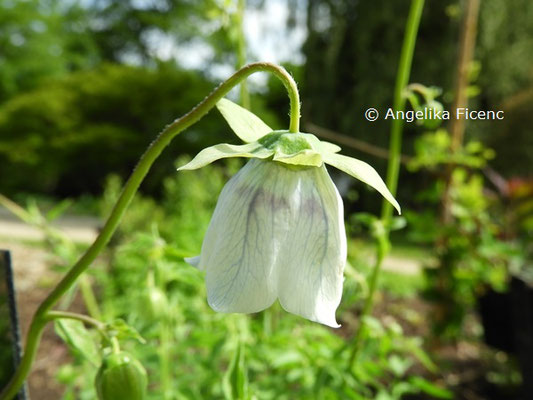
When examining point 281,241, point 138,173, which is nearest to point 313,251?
point 281,241

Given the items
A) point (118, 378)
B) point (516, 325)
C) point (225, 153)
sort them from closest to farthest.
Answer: point (225, 153) → point (118, 378) → point (516, 325)

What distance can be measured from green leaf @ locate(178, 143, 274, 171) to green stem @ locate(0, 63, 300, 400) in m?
0.03

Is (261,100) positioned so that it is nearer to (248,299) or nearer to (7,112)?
(7,112)

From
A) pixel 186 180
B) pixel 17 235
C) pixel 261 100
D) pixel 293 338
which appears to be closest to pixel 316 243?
pixel 293 338

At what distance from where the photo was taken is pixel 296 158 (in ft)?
1.37

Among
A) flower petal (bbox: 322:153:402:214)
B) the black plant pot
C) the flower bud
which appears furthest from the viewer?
the black plant pot

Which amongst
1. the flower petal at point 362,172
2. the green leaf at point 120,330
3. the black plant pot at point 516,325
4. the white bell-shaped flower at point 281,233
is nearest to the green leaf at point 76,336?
the green leaf at point 120,330

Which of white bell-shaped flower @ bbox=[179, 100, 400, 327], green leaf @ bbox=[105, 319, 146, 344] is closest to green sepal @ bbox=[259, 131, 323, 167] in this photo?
white bell-shaped flower @ bbox=[179, 100, 400, 327]

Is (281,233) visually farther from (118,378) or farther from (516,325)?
(516,325)

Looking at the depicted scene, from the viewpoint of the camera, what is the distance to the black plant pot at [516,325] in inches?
74.9

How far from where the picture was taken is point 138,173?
0.48m

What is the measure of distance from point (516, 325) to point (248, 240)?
6.02 feet

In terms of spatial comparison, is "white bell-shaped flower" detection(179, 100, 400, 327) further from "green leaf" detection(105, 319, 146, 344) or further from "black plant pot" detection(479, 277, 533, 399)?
"black plant pot" detection(479, 277, 533, 399)

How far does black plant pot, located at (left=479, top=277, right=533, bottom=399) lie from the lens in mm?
1903
